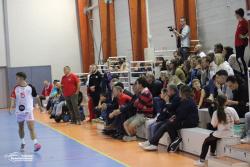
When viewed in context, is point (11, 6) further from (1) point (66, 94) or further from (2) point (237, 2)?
(2) point (237, 2)

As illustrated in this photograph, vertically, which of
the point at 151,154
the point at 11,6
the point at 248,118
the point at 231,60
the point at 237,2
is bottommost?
the point at 151,154

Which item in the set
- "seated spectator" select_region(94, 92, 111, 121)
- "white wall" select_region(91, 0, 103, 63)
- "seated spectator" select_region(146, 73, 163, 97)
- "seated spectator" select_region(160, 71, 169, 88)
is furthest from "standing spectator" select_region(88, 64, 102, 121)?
"white wall" select_region(91, 0, 103, 63)

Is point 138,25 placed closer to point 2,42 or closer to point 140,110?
point 140,110

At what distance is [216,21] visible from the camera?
14797 mm

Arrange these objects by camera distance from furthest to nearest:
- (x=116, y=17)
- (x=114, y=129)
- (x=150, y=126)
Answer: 1. (x=116, y=17)
2. (x=114, y=129)
3. (x=150, y=126)

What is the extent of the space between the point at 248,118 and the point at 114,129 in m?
4.70

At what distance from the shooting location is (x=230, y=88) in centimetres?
898

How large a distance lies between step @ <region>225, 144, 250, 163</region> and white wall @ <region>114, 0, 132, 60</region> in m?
15.0

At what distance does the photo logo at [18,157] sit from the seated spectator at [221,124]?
3438mm

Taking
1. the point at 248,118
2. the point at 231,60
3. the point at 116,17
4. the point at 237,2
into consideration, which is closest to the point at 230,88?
the point at 248,118

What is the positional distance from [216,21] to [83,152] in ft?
23.4

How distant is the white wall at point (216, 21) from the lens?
1382 cm

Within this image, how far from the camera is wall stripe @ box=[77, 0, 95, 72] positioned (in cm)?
2727

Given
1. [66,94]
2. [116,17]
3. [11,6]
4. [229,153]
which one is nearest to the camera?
[229,153]
